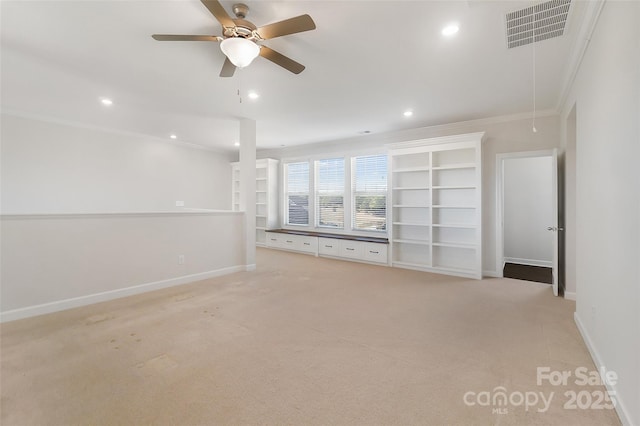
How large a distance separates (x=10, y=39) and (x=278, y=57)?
2.57 meters

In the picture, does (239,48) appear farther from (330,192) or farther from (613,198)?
(330,192)

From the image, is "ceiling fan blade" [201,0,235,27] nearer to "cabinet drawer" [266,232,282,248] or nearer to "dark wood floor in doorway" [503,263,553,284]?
"dark wood floor in doorway" [503,263,553,284]

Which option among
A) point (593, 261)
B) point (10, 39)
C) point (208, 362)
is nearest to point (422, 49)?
point (593, 261)

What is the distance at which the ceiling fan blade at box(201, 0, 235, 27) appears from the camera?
1925 mm

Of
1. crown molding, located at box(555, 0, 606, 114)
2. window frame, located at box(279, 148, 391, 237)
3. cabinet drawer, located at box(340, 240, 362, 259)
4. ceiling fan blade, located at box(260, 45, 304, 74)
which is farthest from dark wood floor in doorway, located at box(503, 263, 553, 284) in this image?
ceiling fan blade, located at box(260, 45, 304, 74)

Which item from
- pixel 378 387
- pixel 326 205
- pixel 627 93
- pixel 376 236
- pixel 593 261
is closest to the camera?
pixel 627 93

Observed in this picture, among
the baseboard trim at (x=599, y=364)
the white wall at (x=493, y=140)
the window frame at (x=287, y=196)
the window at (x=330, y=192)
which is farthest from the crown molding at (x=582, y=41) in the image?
the window frame at (x=287, y=196)

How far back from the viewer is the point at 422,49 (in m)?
2.79

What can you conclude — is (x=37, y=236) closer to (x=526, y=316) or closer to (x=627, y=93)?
(x=627, y=93)

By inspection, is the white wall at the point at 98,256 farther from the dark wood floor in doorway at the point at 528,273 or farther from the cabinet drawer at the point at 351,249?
the dark wood floor in doorway at the point at 528,273

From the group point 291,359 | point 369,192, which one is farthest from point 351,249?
point 291,359

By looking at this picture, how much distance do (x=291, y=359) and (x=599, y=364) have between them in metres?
2.28

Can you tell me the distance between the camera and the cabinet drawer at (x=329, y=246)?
6488 mm

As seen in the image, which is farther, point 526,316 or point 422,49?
point 526,316
